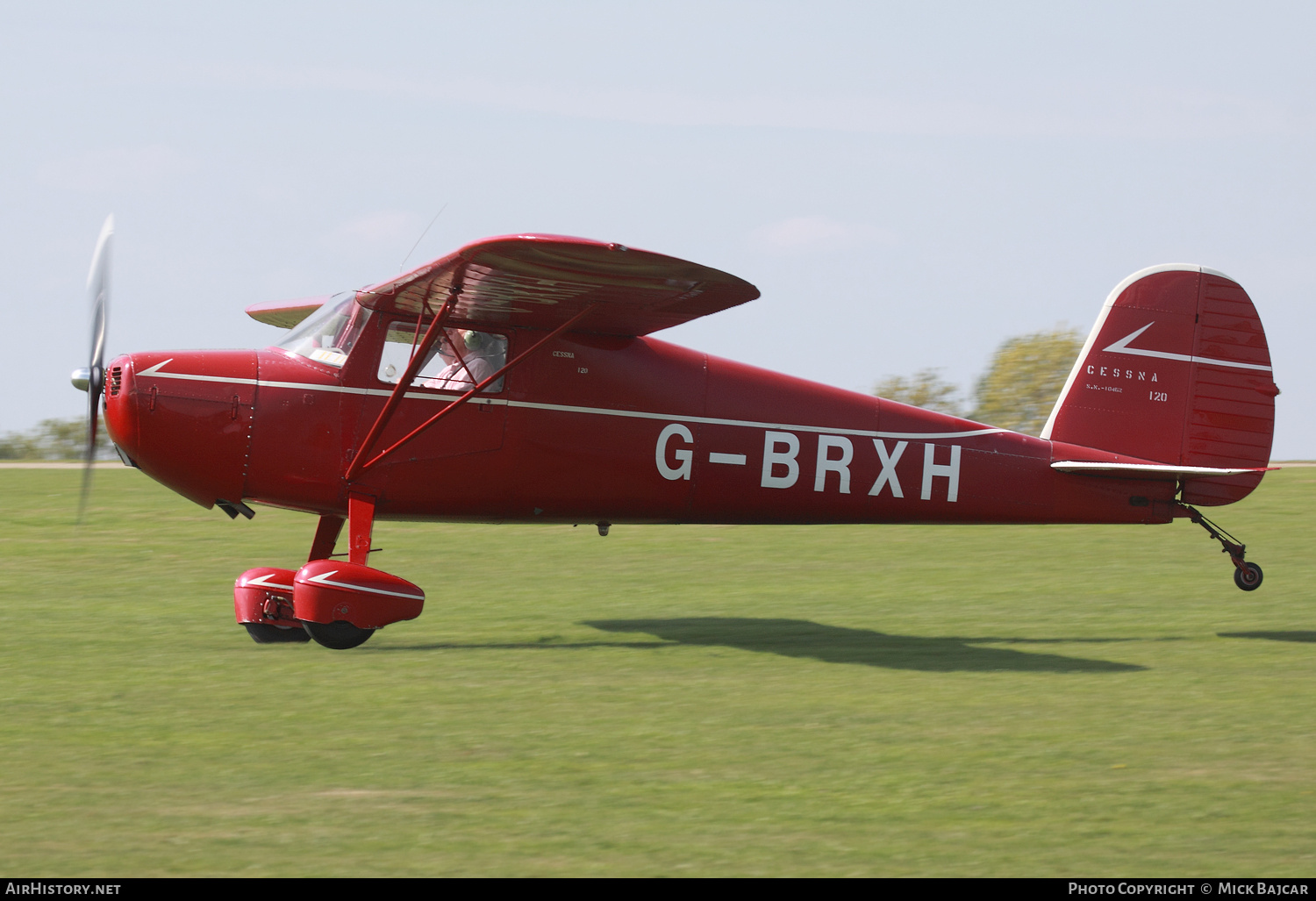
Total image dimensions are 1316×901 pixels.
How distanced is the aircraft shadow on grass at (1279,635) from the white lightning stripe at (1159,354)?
2.59 m

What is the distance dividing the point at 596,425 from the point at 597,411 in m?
0.10

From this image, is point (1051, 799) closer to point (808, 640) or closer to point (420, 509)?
point (808, 640)

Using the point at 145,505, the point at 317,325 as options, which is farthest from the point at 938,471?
the point at 145,505

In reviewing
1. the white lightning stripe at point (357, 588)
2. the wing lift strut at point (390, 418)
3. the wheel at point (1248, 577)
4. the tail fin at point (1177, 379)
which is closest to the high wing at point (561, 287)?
the wing lift strut at point (390, 418)

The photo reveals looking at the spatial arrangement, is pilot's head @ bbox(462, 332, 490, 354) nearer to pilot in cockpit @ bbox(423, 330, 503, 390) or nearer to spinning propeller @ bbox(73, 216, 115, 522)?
pilot in cockpit @ bbox(423, 330, 503, 390)

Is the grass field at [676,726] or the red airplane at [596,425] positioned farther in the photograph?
the red airplane at [596,425]

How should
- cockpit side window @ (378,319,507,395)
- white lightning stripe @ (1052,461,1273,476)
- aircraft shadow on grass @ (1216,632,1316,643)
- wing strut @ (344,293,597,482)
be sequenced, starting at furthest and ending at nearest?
white lightning stripe @ (1052,461,1273,476), cockpit side window @ (378,319,507,395), aircraft shadow on grass @ (1216,632,1316,643), wing strut @ (344,293,597,482)

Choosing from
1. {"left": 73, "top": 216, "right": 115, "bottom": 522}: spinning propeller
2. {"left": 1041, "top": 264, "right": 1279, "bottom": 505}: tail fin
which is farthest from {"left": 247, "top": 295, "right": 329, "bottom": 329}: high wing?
{"left": 1041, "top": 264, "right": 1279, "bottom": 505}: tail fin

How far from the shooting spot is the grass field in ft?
15.1

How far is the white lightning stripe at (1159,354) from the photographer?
11.0 metres

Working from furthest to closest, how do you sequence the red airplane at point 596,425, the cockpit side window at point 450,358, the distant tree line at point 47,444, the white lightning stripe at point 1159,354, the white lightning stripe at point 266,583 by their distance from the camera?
the distant tree line at point 47,444, the white lightning stripe at point 1159,354, the cockpit side window at point 450,358, the white lightning stripe at point 266,583, the red airplane at point 596,425

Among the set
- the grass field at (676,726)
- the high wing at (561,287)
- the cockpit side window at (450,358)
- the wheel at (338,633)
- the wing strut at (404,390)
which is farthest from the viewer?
the cockpit side window at (450,358)

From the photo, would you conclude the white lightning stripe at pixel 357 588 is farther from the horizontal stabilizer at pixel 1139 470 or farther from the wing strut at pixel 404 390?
the horizontal stabilizer at pixel 1139 470

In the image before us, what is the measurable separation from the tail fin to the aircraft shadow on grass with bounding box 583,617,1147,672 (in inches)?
91.3
